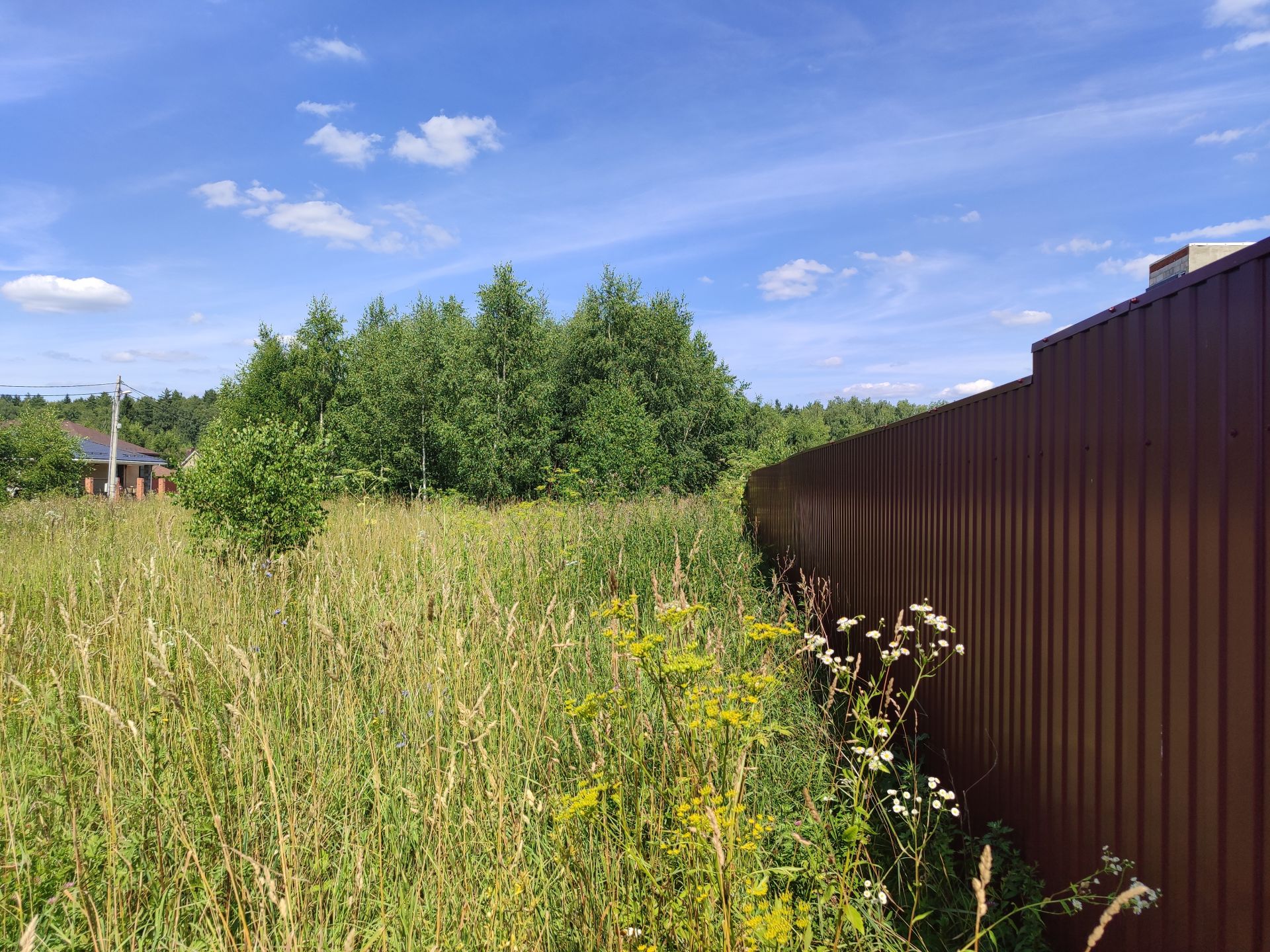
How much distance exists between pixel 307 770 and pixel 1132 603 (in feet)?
9.99

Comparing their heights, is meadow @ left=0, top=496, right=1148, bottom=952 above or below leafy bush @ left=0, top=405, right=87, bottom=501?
below

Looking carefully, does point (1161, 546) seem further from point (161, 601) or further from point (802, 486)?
point (802, 486)

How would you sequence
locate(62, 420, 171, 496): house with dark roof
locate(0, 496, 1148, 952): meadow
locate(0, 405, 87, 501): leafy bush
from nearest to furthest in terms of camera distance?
locate(0, 496, 1148, 952): meadow, locate(0, 405, 87, 501): leafy bush, locate(62, 420, 171, 496): house with dark roof

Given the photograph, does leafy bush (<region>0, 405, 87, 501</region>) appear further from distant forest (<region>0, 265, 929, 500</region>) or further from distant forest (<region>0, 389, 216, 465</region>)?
distant forest (<region>0, 389, 216, 465</region>)

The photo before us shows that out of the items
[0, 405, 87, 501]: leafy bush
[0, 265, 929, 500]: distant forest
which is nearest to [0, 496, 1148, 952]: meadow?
[0, 265, 929, 500]: distant forest

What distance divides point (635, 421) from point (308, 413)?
691 inches

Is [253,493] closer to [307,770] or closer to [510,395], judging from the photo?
[307,770]

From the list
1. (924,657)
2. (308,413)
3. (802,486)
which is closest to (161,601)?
(924,657)

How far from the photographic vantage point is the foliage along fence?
5.82ft

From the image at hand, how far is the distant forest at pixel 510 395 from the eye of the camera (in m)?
25.0

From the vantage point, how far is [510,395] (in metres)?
25.7

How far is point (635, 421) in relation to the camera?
2469 centimetres

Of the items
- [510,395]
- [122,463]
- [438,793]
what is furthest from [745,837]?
[122,463]

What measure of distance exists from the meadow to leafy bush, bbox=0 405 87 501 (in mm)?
24890
